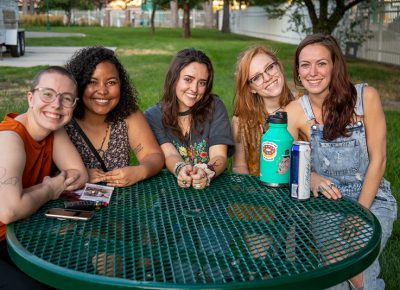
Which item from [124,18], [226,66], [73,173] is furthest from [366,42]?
[124,18]

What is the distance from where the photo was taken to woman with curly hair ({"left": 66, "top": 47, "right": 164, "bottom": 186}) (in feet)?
9.86

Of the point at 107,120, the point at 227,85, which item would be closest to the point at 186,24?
the point at 227,85

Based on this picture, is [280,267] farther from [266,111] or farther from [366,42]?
[366,42]

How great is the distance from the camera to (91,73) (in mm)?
2992

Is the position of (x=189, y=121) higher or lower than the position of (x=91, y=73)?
lower

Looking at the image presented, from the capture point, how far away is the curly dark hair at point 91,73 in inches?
118

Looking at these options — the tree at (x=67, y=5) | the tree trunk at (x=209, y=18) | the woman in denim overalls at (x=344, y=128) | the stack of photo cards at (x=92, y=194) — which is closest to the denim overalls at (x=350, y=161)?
the woman in denim overalls at (x=344, y=128)

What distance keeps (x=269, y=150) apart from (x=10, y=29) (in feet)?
50.7

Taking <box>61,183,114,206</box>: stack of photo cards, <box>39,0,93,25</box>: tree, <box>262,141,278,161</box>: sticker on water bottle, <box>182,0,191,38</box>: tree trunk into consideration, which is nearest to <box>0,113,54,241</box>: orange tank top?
<box>61,183,114,206</box>: stack of photo cards

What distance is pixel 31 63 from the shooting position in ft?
49.2

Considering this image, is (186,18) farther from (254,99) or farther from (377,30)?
(254,99)

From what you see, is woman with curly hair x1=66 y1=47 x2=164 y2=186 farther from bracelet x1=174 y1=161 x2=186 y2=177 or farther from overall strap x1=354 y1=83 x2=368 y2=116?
overall strap x1=354 y1=83 x2=368 y2=116

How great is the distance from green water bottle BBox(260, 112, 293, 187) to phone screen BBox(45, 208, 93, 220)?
821 millimetres

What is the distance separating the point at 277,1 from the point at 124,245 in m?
17.9
